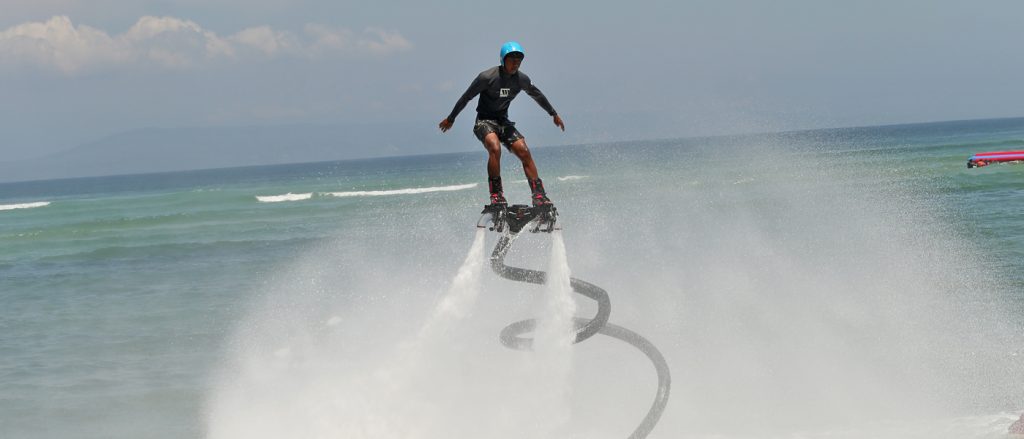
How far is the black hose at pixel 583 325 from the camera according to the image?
35.8 feet

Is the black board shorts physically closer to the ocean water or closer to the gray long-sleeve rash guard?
the gray long-sleeve rash guard

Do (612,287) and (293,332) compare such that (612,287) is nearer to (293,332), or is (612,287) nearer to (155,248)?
(293,332)

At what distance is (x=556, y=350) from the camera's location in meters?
11.4

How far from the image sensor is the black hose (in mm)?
10914

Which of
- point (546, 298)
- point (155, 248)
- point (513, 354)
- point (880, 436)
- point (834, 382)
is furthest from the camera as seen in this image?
point (155, 248)

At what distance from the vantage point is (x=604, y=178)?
232 feet

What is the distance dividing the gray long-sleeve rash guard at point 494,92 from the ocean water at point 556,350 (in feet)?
4.44

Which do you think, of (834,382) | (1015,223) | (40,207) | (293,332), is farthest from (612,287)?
(40,207)

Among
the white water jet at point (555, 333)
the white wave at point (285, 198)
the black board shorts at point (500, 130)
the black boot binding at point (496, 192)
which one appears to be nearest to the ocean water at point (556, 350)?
the white water jet at point (555, 333)

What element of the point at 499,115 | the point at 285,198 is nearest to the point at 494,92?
the point at 499,115

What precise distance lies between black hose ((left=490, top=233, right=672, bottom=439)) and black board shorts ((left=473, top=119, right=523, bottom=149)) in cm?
104

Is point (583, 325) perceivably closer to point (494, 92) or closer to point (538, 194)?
point (538, 194)

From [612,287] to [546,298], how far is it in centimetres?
852

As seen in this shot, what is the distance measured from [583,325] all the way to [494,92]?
286cm
